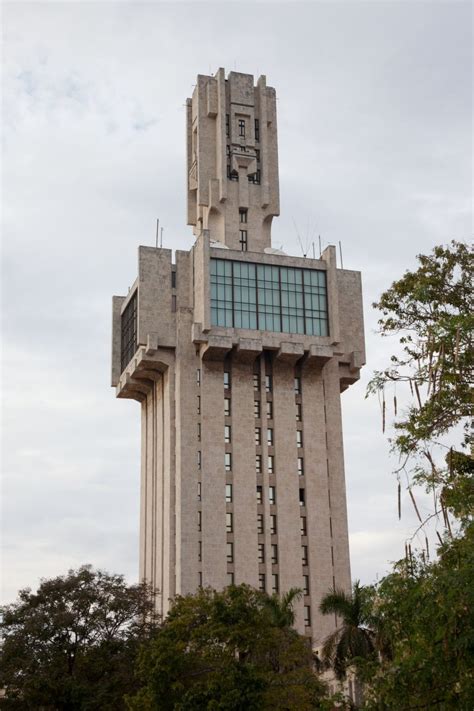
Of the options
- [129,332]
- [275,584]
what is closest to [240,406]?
[129,332]

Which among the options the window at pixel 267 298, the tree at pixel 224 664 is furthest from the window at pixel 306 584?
the tree at pixel 224 664

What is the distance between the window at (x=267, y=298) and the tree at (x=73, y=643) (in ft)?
98.9

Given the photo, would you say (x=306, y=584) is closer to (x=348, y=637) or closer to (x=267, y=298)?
(x=267, y=298)

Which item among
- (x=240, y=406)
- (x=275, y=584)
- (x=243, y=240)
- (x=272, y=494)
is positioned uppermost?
(x=243, y=240)

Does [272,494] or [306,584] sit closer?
[306,584]

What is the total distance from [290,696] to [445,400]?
1973cm

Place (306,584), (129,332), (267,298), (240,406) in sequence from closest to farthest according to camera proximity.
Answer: (306,584) → (240,406) → (267,298) → (129,332)

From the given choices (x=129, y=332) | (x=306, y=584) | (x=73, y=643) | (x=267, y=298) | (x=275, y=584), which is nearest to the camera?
(x=73, y=643)

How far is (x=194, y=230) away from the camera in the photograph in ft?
309

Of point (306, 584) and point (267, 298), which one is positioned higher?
point (267, 298)

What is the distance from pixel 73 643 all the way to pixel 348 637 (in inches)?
580

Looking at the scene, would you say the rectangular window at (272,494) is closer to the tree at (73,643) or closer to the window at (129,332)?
the window at (129,332)

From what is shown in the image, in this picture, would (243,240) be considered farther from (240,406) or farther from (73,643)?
(73,643)

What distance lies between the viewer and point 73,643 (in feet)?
172
